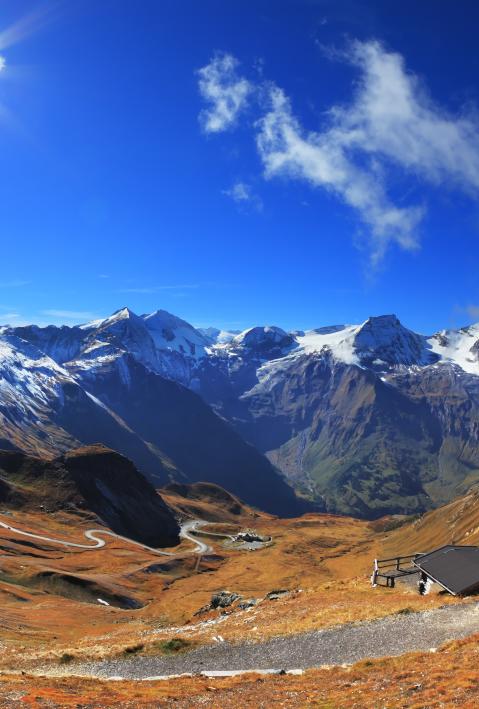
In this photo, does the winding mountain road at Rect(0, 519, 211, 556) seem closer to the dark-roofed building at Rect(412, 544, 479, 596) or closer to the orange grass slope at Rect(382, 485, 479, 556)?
the orange grass slope at Rect(382, 485, 479, 556)

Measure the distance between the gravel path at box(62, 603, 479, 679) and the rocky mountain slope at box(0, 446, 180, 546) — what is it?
13907 cm

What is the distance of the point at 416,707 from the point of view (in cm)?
1956

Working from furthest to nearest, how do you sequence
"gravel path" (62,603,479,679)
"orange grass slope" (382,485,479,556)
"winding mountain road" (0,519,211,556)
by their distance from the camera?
"winding mountain road" (0,519,211,556), "orange grass slope" (382,485,479,556), "gravel path" (62,603,479,679)

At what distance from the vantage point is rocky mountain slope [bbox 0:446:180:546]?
6604 inches

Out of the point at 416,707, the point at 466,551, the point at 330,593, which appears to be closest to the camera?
the point at 416,707

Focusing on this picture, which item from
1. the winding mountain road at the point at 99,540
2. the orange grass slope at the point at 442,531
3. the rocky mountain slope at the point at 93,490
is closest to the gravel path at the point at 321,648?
the orange grass slope at the point at 442,531

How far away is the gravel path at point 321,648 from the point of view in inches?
1191

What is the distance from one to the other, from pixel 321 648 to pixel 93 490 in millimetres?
156721

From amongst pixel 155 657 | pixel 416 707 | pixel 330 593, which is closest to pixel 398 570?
pixel 330 593

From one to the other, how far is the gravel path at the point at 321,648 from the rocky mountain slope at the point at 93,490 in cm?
13907

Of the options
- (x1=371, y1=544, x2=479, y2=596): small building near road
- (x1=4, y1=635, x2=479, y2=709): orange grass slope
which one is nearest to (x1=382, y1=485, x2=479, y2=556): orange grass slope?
(x1=371, y1=544, x2=479, y2=596): small building near road

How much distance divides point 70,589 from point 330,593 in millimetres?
53245

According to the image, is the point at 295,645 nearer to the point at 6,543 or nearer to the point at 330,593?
the point at 330,593

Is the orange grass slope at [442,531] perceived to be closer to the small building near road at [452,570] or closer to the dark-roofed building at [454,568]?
the small building near road at [452,570]
